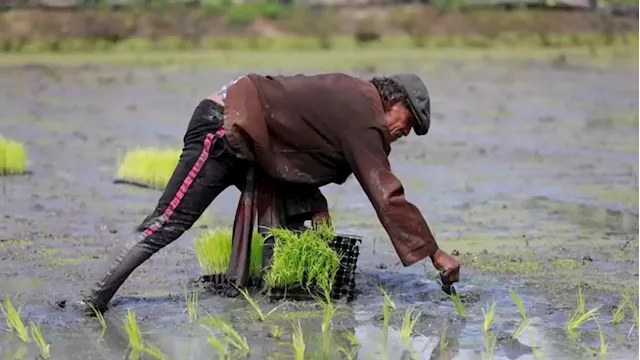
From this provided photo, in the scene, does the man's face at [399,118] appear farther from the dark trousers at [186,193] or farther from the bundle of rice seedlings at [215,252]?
the bundle of rice seedlings at [215,252]

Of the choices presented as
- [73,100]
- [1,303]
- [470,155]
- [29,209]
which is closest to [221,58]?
[73,100]

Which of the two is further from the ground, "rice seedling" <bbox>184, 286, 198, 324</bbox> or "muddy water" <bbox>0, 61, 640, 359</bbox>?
"rice seedling" <bbox>184, 286, 198, 324</bbox>

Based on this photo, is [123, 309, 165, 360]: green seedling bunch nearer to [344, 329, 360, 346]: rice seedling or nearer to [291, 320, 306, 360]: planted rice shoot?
[291, 320, 306, 360]: planted rice shoot

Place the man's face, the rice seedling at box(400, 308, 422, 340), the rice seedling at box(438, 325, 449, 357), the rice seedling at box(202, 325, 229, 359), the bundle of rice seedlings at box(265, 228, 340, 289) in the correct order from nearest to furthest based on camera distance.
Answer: the rice seedling at box(202, 325, 229, 359)
the rice seedling at box(438, 325, 449, 357)
the rice seedling at box(400, 308, 422, 340)
the man's face
the bundle of rice seedlings at box(265, 228, 340, 289)

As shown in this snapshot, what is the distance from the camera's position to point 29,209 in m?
9.80

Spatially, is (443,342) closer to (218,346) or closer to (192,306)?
(218,346)

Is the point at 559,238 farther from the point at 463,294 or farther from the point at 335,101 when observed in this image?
the point at 335,101

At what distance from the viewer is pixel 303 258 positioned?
6.50m

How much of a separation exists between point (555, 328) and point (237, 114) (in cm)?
184

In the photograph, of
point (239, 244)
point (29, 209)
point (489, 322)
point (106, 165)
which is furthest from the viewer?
point (106, 165)

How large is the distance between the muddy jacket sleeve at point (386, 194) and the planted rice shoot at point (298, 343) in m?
0.62

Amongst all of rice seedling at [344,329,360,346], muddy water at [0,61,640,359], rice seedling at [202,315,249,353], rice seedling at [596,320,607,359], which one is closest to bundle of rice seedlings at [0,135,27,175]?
muddy water at [0,61,640,359]

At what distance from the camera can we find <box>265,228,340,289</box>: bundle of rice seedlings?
650cm

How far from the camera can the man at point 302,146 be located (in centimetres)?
615
